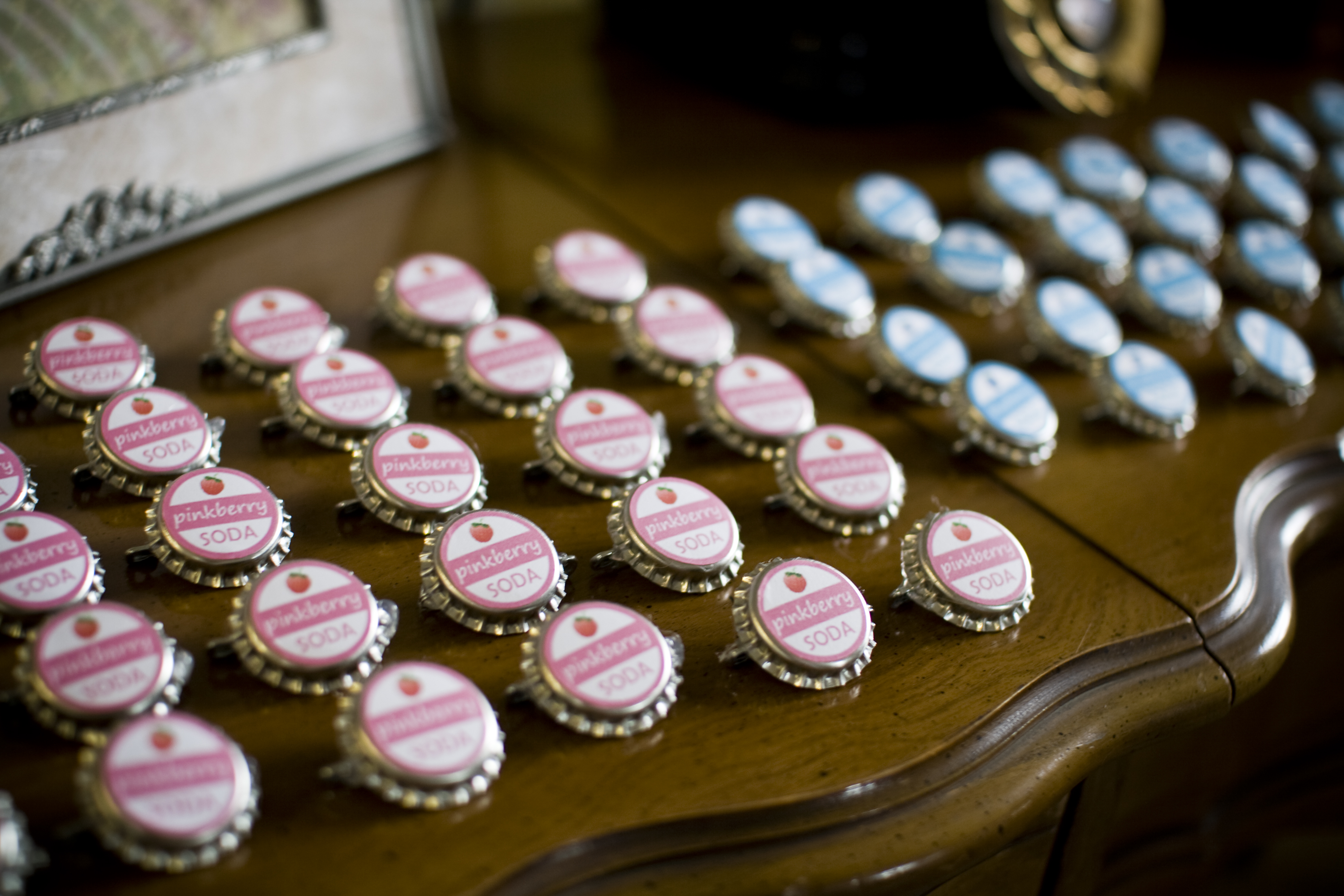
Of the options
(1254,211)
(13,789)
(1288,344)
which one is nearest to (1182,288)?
(1288,344)

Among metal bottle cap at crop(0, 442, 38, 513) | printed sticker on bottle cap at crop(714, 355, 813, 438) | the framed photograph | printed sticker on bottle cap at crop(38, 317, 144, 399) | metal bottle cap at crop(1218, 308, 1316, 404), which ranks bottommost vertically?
metal bottle cap at crop(1218, 308, 1316, 404)

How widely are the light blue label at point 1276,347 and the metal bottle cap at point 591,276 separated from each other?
42cm

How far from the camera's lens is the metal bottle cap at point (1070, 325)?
0.68 meters

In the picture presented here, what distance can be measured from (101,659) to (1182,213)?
0.80 meters

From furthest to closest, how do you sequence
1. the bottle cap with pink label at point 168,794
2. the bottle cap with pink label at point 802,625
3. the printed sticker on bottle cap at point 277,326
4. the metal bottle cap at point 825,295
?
the metal bottle cap at point 825,295 → the printed sticker on bottle cap at point 277,326 → the bottle cap with pink label at point 802,625 → the bottle cap with pink label at point 168,794

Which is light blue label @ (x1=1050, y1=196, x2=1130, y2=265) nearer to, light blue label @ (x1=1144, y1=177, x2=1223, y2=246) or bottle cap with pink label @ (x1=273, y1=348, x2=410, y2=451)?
light blue label @ (x1=1144, y1=177, x2=1223, y2=246)

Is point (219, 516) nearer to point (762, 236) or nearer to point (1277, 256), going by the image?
point (762, 236)

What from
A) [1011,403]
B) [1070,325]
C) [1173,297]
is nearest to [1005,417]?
[1011,403]

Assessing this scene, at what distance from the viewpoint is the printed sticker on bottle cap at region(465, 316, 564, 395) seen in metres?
0.58

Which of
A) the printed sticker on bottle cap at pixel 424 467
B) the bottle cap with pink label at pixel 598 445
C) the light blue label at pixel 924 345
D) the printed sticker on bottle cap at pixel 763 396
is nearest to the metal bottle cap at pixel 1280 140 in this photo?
the light blue label at pixel 924 345

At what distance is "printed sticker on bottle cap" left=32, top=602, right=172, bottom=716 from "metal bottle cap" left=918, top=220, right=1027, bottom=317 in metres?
0.54

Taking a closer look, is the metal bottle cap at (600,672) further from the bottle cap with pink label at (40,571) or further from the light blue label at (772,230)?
the light blue label at (772,230)

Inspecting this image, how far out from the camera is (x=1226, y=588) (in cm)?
56

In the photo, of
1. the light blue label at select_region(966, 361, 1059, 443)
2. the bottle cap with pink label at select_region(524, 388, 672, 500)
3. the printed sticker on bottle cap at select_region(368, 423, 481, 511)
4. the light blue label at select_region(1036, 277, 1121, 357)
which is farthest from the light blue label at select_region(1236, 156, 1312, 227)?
the printed sticker on bottle cap at select_region(368, 423, 481, 511)
